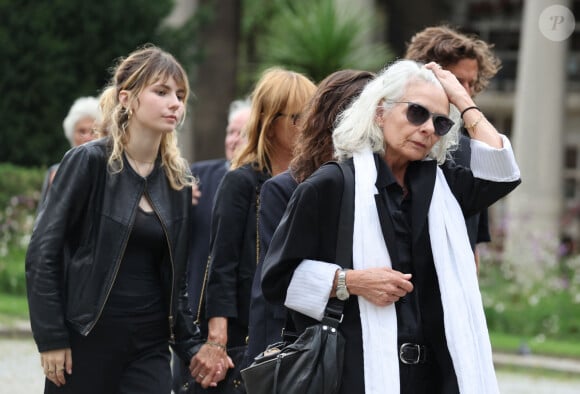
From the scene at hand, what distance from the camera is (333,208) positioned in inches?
154

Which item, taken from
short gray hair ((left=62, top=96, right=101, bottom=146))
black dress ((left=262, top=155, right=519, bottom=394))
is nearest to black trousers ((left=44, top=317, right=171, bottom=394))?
black dress ((left=262, top=155, right=519, bottom=394))

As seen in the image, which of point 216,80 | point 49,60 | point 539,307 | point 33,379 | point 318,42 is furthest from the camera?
point 216,80

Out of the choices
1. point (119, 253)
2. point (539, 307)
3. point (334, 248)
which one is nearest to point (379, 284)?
point (334, 248)

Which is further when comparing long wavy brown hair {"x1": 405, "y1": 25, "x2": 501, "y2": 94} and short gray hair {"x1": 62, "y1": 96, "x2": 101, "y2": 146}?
short gray hair {"x1": 62, "y1": 96, "x2": 101, "y2": 146}

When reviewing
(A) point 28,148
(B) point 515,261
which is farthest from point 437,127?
(A) point 28,148

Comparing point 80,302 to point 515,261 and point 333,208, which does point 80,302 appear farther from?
point 515,261

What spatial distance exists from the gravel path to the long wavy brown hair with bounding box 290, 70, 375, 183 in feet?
18.7

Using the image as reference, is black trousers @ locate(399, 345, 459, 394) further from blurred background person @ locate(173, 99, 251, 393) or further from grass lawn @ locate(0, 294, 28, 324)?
grass lawn @ locate(0, 294, 28, 324)

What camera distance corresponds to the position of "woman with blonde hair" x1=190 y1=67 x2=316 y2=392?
5.37 meters

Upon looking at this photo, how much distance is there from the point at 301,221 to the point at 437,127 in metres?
0.52

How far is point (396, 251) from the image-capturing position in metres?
3.90

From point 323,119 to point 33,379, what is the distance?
6369 mm

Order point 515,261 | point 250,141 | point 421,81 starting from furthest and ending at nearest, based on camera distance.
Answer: point 515,261 → point 250,141 → point 421,81

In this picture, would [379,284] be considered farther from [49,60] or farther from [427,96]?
[49,60]
